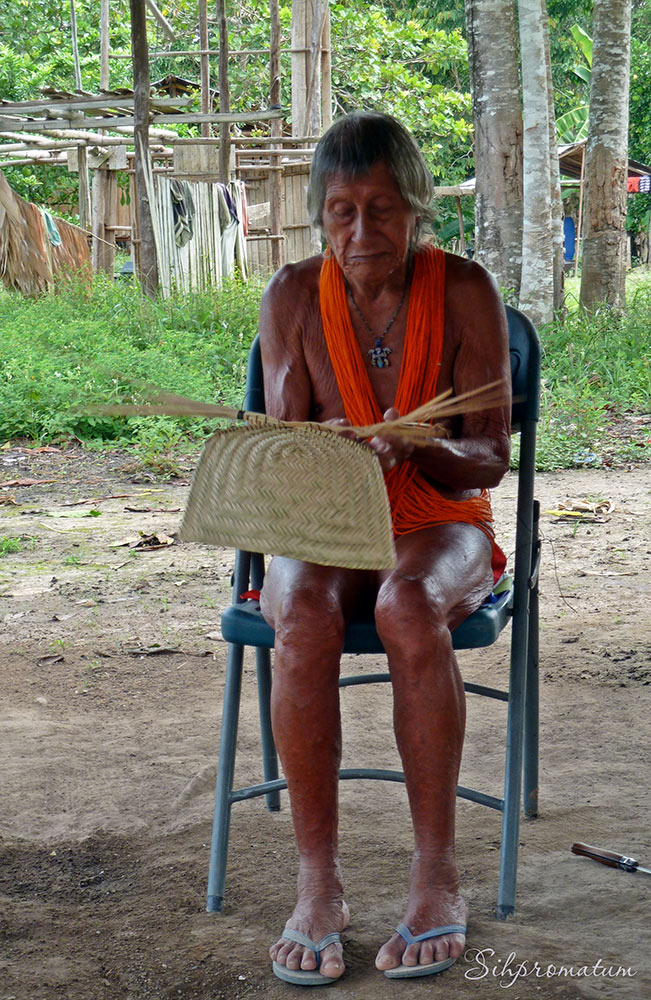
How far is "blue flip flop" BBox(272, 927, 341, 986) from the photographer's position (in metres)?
2.00

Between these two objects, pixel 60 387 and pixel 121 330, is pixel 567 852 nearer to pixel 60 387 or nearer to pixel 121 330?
pixel 60 387

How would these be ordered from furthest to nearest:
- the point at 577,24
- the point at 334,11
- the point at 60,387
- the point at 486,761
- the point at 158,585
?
the point at 577,24, the point at 334,11, the point at 60,387, the point at 158,585, the point at 486,761

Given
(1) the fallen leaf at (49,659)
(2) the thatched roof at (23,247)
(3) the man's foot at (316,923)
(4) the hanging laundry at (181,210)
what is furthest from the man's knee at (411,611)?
(2) the thatched roof at (23,247)

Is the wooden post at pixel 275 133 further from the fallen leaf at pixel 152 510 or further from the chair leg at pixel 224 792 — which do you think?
the chair leg at pixel 224 792

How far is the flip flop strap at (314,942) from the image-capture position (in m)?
2.04

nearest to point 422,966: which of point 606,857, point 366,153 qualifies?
point 606,857

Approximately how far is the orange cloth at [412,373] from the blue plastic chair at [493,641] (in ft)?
0.43

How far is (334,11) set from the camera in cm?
2062

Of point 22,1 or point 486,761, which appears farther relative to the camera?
point 22,1

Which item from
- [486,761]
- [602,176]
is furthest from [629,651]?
[602,176]

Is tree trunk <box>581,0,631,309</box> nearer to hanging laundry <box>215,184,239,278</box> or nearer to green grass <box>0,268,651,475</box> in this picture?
green grass <box>0,268,651,475</box>

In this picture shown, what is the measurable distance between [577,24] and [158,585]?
25628 millimetres

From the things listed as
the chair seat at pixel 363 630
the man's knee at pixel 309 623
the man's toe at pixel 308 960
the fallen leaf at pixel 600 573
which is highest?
the man's knee at pixel 309 623

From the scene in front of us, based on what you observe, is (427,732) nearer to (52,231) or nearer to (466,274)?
(466,274)
